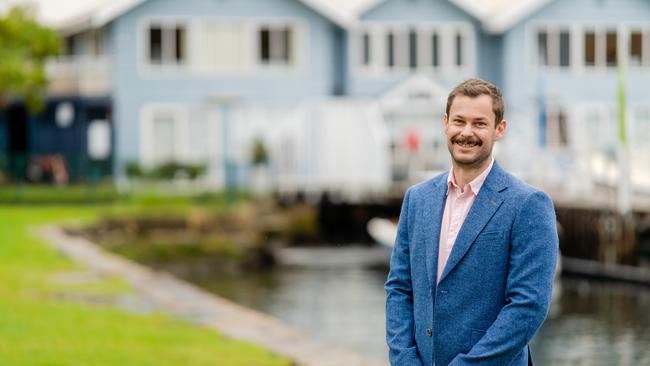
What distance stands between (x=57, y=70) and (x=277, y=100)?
825 cm

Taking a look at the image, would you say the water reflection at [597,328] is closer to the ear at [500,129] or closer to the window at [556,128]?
the ear at [500,129]

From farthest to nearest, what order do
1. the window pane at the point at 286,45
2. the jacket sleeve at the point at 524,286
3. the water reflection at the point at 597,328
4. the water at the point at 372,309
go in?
1. the window pane at the point at 286,45
2. the water at the point at 372,309
3. the water reflection at the point at 597,328
4. the jacket sleeve at the point at 524,286

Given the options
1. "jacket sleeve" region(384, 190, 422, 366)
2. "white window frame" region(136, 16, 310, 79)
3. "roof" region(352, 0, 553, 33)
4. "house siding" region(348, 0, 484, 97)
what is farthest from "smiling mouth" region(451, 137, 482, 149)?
Result: "house siding" region(348, 0, 484, 97)

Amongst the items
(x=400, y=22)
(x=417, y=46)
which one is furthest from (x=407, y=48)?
(x=400, y=22)

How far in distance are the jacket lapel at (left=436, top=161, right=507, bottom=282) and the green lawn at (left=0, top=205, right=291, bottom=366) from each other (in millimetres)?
6056

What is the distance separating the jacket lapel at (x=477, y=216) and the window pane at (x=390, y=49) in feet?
136

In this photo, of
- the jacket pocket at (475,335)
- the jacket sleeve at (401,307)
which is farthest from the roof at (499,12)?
the jacket pocket at (475,335)

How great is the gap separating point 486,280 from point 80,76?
43181mm

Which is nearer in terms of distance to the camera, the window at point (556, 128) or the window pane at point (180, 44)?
the window pane at point (180, 44)

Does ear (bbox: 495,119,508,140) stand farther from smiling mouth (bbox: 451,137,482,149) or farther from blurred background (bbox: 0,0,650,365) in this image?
blurred background (bbox: 0,0,650,365)

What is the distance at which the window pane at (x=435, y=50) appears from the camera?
154ft

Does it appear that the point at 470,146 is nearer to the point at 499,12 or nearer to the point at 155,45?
the point at 155,45

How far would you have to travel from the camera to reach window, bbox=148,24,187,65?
4494 centimetres

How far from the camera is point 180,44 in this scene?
149 ft
